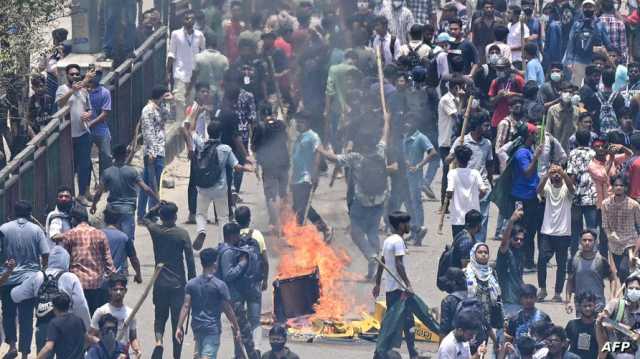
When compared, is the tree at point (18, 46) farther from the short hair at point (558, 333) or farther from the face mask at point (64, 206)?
the short hair at point (558, 333)

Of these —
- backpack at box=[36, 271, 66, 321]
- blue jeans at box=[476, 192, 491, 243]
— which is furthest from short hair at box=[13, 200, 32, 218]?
blue jeans at box=[476, 192, 491, 243]

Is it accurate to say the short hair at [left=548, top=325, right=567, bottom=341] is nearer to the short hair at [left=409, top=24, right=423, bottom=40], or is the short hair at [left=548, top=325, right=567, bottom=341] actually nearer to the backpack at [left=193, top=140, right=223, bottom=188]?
the backpack at [left=193, top=140, right=223, bottom=188]

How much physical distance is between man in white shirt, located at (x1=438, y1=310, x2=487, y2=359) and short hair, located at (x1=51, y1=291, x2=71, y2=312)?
2965 millimetres

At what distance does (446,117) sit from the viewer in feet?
75.5

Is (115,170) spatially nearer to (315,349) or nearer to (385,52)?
(315,349)

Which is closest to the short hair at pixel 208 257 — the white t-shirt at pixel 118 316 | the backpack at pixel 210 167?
the white t-shirt at pixel 118 316

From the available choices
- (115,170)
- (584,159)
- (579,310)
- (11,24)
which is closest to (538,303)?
(584,159)

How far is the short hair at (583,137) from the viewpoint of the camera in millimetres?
20938

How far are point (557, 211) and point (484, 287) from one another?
2.76m

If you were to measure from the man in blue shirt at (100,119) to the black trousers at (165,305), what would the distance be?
4898mm

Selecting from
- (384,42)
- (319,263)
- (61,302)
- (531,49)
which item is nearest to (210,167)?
(319,263)

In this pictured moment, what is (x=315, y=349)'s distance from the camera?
18859 millimetres

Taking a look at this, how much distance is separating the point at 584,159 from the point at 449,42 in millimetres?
4902

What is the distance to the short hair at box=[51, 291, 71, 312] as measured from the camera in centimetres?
1692
